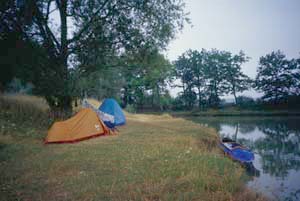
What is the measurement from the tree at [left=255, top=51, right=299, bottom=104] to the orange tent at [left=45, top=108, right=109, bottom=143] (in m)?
35.2

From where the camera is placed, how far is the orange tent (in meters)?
6.83

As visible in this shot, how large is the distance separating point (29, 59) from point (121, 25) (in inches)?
158

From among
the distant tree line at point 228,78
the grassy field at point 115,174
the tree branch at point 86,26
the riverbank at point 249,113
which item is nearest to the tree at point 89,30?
the tree branch at point 86,26

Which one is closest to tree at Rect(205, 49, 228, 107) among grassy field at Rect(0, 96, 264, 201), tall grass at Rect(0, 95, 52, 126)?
tall grass at Rect(0, 95, 52, 126)

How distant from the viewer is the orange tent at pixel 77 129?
6.83 meters

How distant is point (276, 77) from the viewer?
3603 cm

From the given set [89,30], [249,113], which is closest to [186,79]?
[249,113]

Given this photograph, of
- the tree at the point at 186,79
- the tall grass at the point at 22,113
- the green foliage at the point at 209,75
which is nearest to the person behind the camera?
the tall grass at the point at 22,113

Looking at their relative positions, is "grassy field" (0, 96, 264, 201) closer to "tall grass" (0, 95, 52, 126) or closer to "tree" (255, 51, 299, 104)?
"tall grass" (0, 95, 52, 126)

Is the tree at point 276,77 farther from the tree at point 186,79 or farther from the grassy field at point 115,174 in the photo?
the grassy field at point 115,174

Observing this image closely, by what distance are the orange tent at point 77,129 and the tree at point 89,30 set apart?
1925 millimetres

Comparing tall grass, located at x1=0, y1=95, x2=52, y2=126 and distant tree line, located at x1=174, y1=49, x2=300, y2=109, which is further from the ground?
distant tree line, located at x1=174, y1=49, x2=300, y2=109

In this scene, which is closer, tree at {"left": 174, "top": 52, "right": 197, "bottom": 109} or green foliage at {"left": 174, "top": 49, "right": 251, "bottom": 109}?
green foliage at {"left": 174, "top": 49, "right": 251, "bottom": 109}

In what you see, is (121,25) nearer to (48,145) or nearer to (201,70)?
(48,145)
